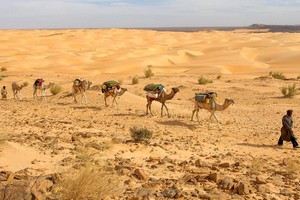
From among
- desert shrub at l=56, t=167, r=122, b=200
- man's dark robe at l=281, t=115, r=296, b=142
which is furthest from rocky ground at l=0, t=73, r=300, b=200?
man's dark robe at l=281, t=115, r=296, b=142

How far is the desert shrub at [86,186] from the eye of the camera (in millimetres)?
5625

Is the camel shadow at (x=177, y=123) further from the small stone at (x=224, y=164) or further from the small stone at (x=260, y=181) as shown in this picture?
the small stone at (x=260, y=181)

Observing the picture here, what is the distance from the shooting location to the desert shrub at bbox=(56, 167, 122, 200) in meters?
5.62

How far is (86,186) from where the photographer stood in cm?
563

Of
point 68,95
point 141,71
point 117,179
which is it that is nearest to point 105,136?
point 117,179

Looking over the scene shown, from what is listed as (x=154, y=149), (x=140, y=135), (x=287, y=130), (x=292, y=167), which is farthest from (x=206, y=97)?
(x=292, y=167)

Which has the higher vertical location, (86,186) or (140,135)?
(86,186)

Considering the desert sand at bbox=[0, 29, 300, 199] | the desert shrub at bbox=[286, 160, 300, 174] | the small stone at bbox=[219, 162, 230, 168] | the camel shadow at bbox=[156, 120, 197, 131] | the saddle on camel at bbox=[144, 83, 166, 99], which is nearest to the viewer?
the desert sand at bbox=[0, 29, 300, 199]

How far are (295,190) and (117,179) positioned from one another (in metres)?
3.22

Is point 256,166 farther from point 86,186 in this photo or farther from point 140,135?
point 86,186

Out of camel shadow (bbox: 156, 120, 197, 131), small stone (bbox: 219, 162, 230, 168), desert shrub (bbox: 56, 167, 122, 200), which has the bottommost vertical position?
camel shadow (bbox: 156, 120, 197, 131)

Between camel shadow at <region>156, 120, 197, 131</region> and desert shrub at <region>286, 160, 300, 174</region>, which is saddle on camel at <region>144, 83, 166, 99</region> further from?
desert shrub at <region>286, 160, 300, 174</region>

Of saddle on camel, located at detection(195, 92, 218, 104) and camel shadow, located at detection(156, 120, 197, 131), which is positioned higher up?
saddle on camel, located at detection(195, 92, 218, 104)

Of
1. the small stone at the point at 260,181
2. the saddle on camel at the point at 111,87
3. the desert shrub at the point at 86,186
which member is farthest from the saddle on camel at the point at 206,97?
the desert shrub at the point at 86,186
